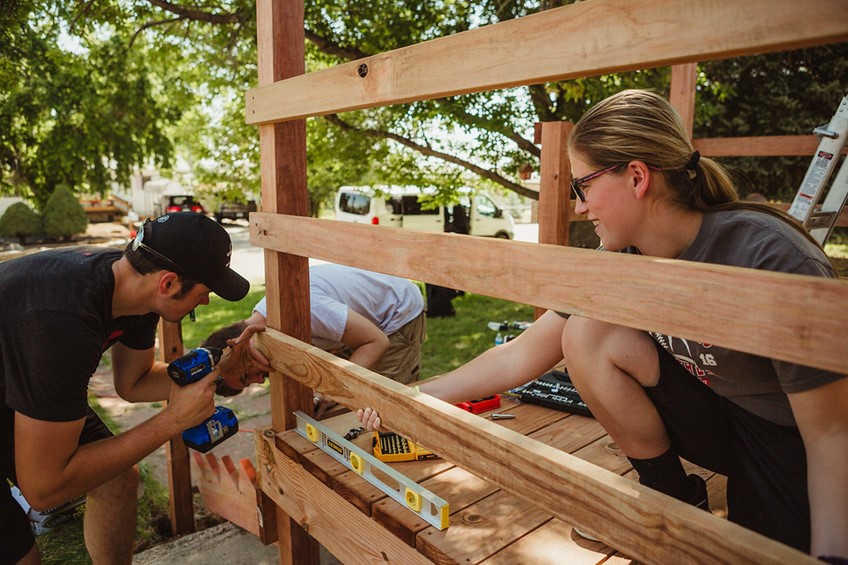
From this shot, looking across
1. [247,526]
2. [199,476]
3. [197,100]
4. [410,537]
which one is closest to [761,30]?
[410,537]

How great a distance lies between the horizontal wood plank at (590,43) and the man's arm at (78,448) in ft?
4.08

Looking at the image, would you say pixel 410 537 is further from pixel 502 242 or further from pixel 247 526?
pixel 247 526

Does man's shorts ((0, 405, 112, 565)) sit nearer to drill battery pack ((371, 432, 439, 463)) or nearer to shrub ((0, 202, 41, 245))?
drill battery pack ((371, 432, 439, 463))

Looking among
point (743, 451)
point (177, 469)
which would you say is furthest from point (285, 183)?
point (177, 469)

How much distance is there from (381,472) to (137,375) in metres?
1.30

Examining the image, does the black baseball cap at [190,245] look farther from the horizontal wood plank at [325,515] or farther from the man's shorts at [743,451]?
the man's shorts at [743,451]

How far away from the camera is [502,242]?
1.30 metres

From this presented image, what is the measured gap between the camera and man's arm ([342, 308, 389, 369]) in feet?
9.67

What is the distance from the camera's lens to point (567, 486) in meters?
1.25

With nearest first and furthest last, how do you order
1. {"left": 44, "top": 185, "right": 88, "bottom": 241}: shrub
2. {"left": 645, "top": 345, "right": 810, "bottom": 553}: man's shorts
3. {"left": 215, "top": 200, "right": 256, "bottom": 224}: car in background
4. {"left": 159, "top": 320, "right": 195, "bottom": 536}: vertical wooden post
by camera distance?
{"left": 645, "top": 345, "right": 810, "bottom": 553}: man's shorts → {"left": 159, "top": 320, "right": 195, "bottom": 536}: vertical wooden post → {"left": 44, "top": 185, "right": 88, "bottom": 241}: shrub → {"left": 215, "top": 200, "right": 256, "bottom": 224}: car in background

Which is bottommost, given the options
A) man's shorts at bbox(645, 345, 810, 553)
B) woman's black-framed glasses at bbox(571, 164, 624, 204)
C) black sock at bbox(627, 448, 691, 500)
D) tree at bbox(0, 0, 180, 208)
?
black sock at bbox(627, 448, 691, 500)

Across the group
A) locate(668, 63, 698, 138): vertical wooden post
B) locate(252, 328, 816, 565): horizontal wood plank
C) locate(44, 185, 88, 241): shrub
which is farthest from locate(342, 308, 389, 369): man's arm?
locate(44, 185, 88, 241): shrub

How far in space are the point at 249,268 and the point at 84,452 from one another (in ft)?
36.9

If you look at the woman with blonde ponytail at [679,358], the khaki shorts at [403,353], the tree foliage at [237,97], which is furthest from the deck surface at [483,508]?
the tree foliage at [237,97]
